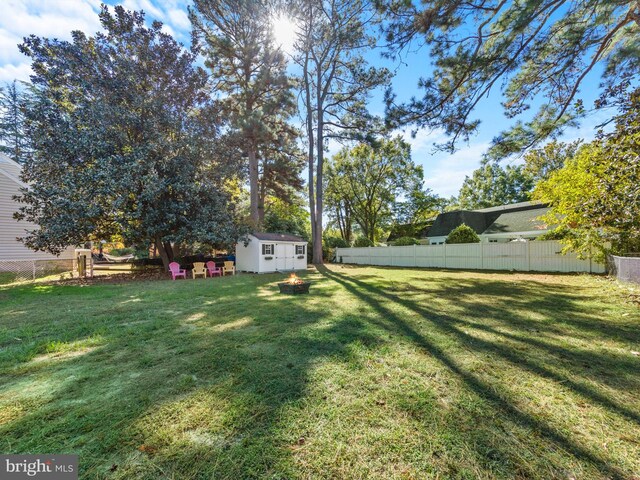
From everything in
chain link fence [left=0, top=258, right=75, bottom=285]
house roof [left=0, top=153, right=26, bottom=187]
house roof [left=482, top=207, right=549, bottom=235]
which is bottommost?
chain link fence [left=0, top=258, right=75, bottom=285]

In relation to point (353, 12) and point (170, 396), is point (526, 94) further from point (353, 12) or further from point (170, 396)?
point (353, 12)

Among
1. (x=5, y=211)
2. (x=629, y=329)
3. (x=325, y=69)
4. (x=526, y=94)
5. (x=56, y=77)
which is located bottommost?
(x=629, y=329)

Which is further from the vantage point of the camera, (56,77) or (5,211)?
(5,211)

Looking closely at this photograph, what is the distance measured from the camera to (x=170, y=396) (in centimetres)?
229

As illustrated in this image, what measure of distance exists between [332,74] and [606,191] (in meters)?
17.4

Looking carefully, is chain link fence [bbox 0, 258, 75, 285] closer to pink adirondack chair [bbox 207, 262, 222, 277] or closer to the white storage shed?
pink adirondack chair [bbox 207, 262, 222, 277]

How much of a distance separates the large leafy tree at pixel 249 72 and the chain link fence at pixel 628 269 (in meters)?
15.0

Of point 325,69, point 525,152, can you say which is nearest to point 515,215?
point 525,152

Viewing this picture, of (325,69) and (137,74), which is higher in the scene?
(325,69)

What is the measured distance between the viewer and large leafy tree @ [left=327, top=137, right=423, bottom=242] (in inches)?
1037

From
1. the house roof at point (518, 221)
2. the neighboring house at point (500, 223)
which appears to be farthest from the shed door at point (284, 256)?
the house roof at point (518, 221)

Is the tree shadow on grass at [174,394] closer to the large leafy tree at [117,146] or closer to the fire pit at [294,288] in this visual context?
the fire pit at [294,288]

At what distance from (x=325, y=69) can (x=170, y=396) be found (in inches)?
833

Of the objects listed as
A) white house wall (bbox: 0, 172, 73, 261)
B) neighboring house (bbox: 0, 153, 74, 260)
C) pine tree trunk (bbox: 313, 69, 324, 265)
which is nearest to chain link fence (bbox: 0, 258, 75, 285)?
neighboring house (bbox: 0, 153, 74, 260)
